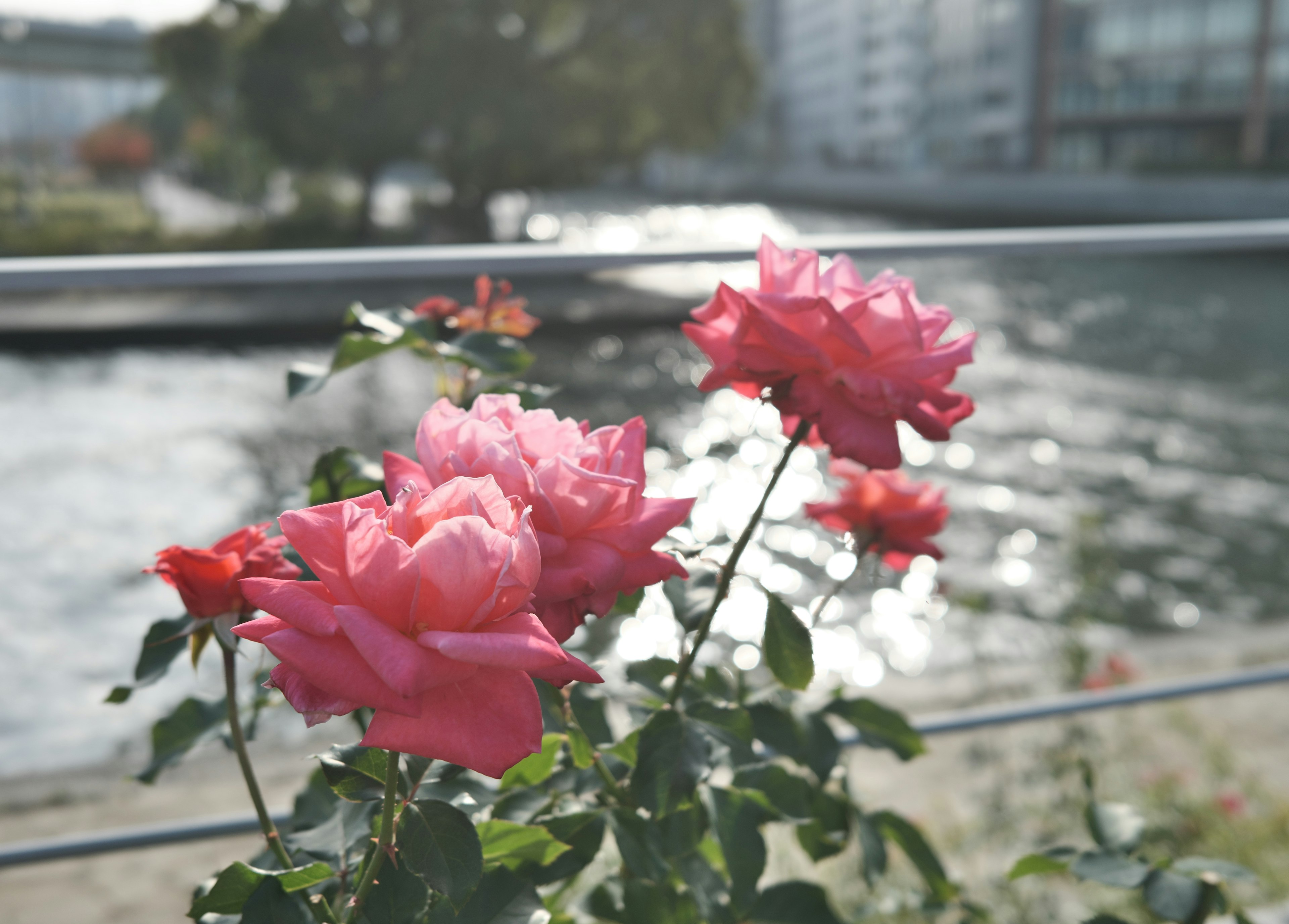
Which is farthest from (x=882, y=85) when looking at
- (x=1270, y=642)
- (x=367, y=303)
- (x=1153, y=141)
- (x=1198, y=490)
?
(x=1270, y=642)

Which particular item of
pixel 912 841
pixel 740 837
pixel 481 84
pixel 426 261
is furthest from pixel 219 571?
pixel 481 84

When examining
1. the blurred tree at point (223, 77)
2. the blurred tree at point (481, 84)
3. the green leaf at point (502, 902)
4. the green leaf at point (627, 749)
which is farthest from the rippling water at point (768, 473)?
the blurred tree at point (223, 77)

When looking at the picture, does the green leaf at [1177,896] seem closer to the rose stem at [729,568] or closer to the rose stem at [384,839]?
the rose stem at [729,568]

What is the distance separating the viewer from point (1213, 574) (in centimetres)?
559

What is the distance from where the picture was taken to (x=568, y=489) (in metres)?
0.47

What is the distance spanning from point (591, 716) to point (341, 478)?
0.25 meters

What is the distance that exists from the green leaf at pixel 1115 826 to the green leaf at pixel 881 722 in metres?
0.14

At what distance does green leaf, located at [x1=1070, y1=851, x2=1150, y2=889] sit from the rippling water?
0.25 metres

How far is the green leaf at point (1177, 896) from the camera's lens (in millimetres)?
740

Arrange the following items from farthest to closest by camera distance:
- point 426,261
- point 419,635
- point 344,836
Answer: point 426,261, point 344,836, point 419,635

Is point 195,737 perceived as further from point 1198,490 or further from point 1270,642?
point 1198,490

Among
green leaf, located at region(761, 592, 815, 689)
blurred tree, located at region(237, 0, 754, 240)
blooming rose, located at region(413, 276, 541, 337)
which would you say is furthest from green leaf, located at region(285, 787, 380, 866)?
blurred tree, located at region(237, 0, 754, 240)

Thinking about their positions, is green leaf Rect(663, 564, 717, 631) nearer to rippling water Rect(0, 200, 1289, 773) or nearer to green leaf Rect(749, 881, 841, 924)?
rippling water Rect(0, 200, 1289, 773)

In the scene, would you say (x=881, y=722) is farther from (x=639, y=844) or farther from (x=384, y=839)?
(x=384, y=839)
